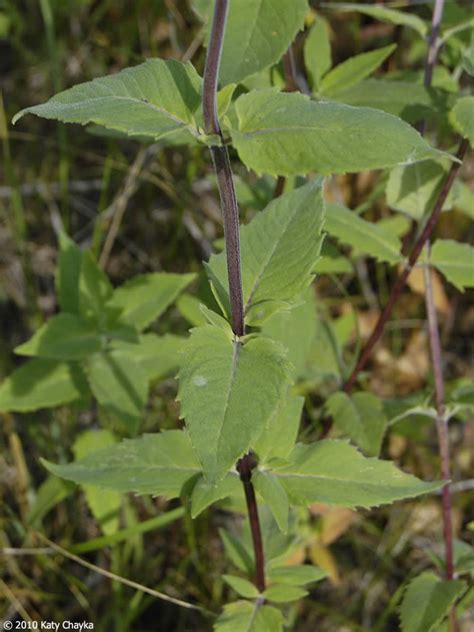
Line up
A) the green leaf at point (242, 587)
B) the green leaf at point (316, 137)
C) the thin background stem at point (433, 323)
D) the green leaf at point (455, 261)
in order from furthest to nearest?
the green leaf at point (455, 261), the thin background stem at point (433, 323), the green leaf at point (242, 587), the green leaf at point (316, 137)

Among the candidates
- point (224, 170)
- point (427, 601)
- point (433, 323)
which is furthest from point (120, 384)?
point (224, 170)

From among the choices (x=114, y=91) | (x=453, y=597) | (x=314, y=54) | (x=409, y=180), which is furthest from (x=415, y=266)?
(x=114, y=91)

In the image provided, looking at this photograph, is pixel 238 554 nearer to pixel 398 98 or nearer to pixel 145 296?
pixel 145 296

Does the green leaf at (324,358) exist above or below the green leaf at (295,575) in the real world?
above

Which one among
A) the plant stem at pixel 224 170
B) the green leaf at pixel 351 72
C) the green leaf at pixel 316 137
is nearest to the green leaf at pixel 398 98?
the green leaf at pixel 351 72

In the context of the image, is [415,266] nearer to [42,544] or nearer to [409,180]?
[409,180]

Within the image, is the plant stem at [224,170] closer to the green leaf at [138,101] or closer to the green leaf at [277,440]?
the green leaf at [138,101]

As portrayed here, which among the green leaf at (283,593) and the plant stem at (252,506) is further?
the green leaf at (283,593)
